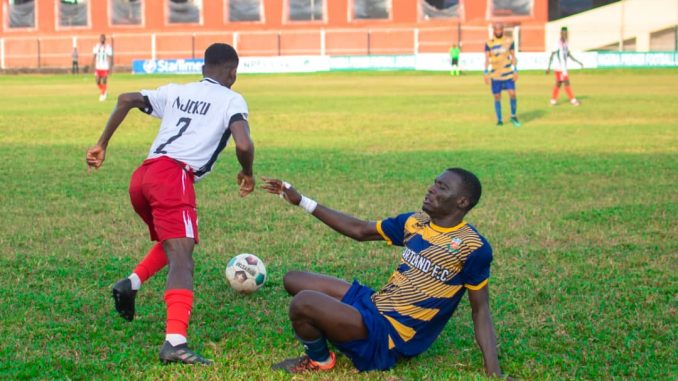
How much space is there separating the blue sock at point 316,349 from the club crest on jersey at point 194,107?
1.48 metres

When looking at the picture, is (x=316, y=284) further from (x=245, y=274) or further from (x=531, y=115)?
(x=531, y=115)

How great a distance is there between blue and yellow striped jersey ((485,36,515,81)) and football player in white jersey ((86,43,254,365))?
46.7ft

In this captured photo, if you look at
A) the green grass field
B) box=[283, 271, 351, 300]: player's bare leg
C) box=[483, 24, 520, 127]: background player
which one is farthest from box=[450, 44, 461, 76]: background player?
box=[283, 271, 351, 300]: player's bare leg

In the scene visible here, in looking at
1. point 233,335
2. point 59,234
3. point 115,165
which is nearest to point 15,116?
point 115,165

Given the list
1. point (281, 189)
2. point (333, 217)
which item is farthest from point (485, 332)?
point (281, 189)

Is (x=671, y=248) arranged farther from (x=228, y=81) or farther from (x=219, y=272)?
(x=228, y=81)

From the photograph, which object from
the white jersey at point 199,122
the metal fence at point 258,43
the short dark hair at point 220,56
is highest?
the metal fence at point 258,43

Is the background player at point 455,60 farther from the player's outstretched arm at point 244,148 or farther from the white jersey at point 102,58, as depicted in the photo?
the player's outstretched arm at point 244,148

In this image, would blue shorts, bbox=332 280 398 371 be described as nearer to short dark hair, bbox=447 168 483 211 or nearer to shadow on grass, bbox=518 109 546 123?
short dark hair, bbox=447 168 483 211

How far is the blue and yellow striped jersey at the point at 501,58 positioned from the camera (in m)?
19.1

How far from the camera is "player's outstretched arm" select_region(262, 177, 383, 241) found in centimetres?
525

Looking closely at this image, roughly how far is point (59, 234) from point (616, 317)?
483 cm

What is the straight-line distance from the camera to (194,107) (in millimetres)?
5383

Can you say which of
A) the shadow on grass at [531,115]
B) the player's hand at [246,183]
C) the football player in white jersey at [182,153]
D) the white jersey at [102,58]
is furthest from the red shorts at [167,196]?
the white jersey at [102,58]
